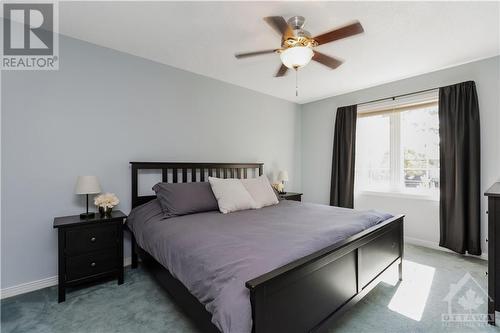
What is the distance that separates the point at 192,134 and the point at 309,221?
80.4 inches

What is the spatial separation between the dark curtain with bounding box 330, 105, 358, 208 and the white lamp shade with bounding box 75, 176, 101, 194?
3716 mm

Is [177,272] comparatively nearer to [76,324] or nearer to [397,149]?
[76,324]

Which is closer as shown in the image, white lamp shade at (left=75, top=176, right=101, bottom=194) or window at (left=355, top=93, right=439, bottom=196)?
white lamp shade at (left=75, top=176, right=101, bottom=194)

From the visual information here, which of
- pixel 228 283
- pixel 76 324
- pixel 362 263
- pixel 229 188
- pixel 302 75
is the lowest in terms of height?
pixel 76 324

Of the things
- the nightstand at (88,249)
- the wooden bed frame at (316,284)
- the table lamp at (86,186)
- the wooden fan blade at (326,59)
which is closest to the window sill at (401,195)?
the wooden bed frame at (316,284)

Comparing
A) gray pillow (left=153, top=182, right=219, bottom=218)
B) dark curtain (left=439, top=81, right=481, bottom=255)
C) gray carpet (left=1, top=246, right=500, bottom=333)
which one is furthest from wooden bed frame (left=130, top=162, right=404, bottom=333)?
dark curtain (left=439, top=81, right=481, bottom=255)

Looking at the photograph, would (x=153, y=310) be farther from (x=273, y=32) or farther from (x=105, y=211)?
(x=273, y=32)

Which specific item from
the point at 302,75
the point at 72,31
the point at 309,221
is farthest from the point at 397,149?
the point at 72,31

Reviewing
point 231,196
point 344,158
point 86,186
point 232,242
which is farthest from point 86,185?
point 344,158

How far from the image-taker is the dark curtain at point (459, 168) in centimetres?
294

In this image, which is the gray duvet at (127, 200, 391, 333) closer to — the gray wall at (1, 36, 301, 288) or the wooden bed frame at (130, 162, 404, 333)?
the wooden bed frame at (130, 162, 404, 333)

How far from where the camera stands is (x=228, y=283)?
121 cm

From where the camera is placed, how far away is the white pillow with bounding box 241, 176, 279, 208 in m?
3.02

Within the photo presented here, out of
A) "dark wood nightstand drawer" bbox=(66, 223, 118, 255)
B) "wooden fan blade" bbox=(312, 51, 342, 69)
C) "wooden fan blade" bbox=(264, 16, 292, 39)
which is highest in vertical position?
"wooden fan blade" bbox=(264, 16, 292, 39)
